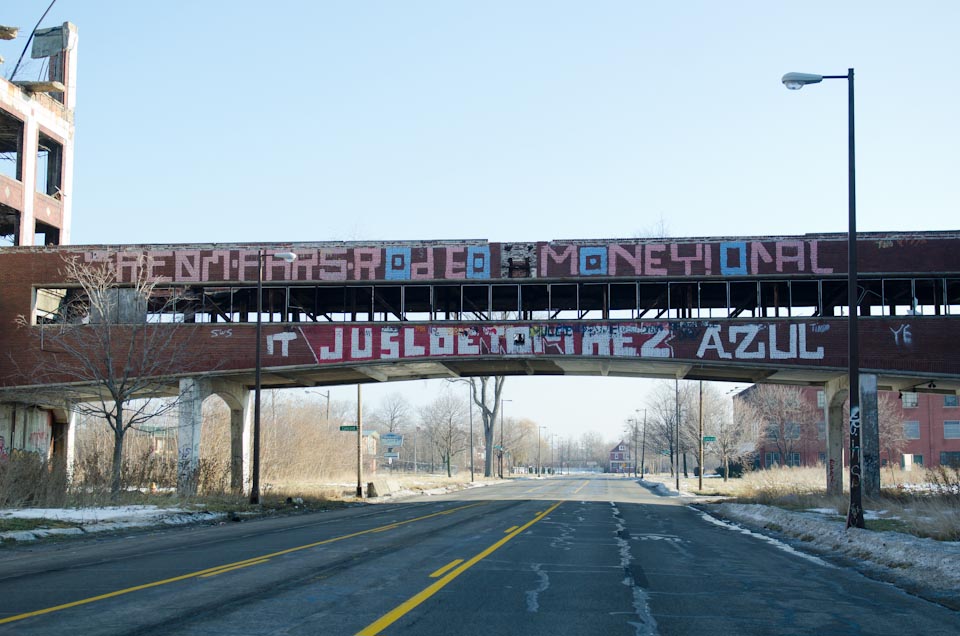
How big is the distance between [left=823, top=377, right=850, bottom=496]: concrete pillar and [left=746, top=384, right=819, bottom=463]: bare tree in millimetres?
51335

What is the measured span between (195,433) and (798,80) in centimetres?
2690

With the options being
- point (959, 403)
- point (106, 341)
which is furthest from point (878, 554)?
point (959, 403)

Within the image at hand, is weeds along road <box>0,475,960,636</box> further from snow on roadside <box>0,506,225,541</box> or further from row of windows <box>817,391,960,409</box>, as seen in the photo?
row of windows <box>817,391,960,409</box>

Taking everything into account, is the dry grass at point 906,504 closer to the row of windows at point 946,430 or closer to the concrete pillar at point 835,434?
the concrete pillar at point 835,434

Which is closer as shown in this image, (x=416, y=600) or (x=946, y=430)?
(x=416, y=600)

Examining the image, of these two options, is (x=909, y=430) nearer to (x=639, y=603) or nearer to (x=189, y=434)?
(x=189, y=434)

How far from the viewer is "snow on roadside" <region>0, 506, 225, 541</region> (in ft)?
63.1

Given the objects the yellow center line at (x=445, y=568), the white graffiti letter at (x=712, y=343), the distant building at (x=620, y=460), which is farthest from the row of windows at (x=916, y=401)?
the distant building at (x=620, y=460)

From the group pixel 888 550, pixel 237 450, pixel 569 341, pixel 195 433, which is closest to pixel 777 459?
pixel 569 341

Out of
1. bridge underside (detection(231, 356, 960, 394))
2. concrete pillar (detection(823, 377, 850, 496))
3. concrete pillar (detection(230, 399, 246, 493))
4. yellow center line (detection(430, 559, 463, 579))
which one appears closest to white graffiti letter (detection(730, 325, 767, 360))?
bridge underside (detection(231, 356, 960, 394))

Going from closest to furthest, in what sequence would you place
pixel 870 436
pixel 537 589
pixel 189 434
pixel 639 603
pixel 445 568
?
pixel 639 603 < pixel 537 589 < pixel 445 568 < pixel 870 436 < pixel 189 434

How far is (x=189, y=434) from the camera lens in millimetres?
35844

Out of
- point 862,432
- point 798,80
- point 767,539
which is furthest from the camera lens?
point 862,432

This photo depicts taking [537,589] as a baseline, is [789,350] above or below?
above
